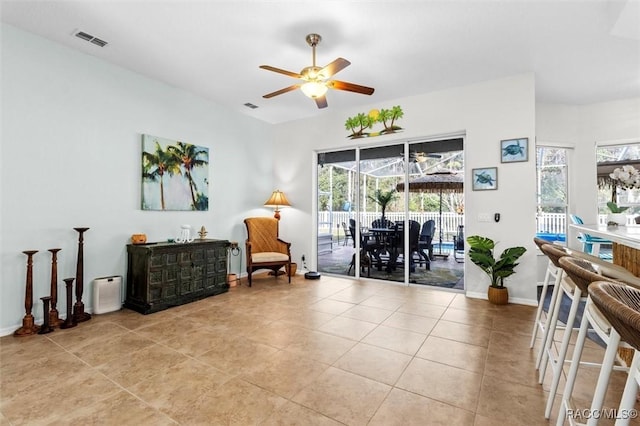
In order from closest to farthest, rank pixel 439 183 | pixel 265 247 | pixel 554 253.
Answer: pixel 554 253
pixel 439 183
pixel 265 247

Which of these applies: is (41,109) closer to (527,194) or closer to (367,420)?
(367,420)

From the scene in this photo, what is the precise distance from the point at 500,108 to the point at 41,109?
5.71 meters

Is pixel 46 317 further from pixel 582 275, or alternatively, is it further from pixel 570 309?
pixel 570 309

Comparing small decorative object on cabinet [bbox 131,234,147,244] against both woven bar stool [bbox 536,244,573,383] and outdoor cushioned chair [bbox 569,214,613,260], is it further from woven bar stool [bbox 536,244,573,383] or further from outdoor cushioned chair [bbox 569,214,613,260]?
outdoor cushioned chair [bbox 569,214,613,260]

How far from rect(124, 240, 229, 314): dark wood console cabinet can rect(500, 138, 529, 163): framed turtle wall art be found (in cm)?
440

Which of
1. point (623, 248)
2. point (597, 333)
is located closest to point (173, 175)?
point (597, 333)

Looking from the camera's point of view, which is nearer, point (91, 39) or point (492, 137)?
point (91, 39)

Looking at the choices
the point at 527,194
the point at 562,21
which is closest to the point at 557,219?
the point at 527,194

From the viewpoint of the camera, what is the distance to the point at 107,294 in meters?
3.63

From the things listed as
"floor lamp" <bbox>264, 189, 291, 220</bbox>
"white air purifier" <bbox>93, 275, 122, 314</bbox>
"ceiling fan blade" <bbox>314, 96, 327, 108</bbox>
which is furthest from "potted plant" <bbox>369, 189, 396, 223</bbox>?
"white air purifier" <bbox>93, 275, 122, 314</bbox>

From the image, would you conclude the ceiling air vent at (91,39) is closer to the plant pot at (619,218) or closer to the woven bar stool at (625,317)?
the woven bar stool at (625,317)

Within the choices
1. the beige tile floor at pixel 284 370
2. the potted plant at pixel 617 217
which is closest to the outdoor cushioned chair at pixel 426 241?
the beige tile floor at pixel 284 370

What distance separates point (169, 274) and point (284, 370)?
7.62ft

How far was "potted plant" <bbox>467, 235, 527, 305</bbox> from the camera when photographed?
388 centimetres
